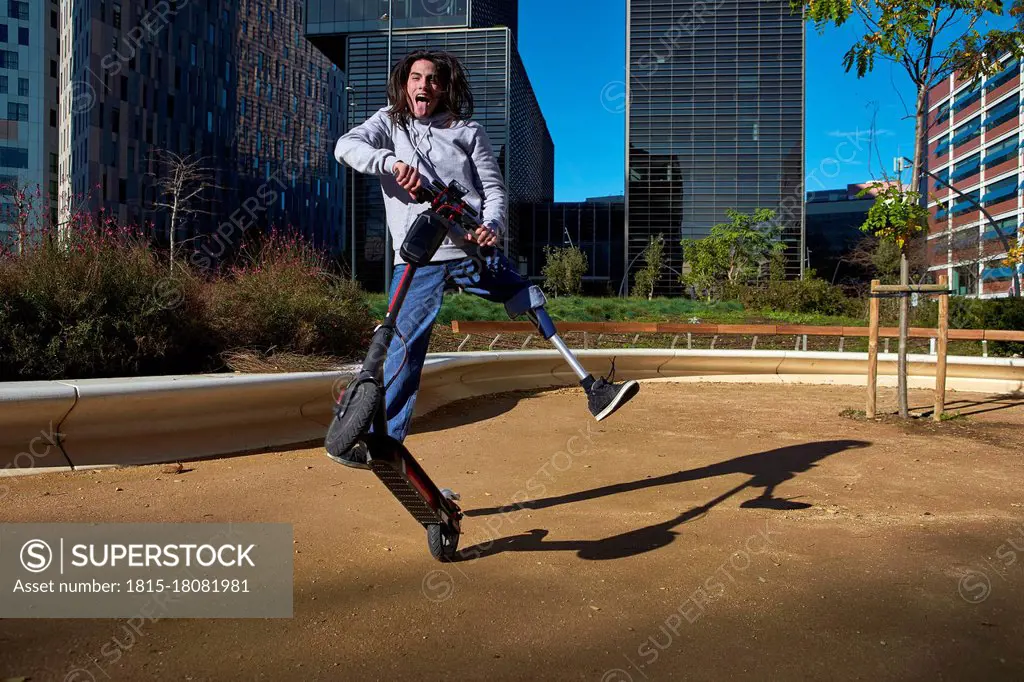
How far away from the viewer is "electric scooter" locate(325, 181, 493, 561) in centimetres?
262

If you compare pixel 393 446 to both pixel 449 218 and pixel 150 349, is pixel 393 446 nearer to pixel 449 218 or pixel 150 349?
pixel 449 218

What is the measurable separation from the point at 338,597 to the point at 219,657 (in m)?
0.57

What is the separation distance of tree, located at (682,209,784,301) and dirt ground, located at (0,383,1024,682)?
45.3 m

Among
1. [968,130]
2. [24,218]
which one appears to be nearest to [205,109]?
[24,218]

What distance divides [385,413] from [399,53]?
5948 centimetres

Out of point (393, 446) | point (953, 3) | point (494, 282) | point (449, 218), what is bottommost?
point (393, 446)

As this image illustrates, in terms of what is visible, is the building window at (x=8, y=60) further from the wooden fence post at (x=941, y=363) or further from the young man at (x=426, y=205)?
the young man at (x=426, y=205)

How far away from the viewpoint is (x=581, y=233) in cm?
8012

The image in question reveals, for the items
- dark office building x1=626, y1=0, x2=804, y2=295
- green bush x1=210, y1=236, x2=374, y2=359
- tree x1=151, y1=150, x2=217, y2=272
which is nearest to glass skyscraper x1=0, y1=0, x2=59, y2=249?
tree x1=151, y1=150, x2=217, y2=272

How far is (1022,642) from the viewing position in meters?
2.40

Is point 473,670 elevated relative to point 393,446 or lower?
lower

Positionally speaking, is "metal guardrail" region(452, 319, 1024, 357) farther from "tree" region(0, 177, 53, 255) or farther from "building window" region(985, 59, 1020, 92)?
"building window" region(985, 59, 1020, 92)

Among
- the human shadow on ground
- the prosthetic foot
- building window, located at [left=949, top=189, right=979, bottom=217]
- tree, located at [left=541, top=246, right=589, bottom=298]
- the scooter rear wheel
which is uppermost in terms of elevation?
building window, located at [left=949, top=189, right=979, bottom=217]

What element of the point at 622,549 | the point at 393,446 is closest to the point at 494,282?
the point at 393,446
